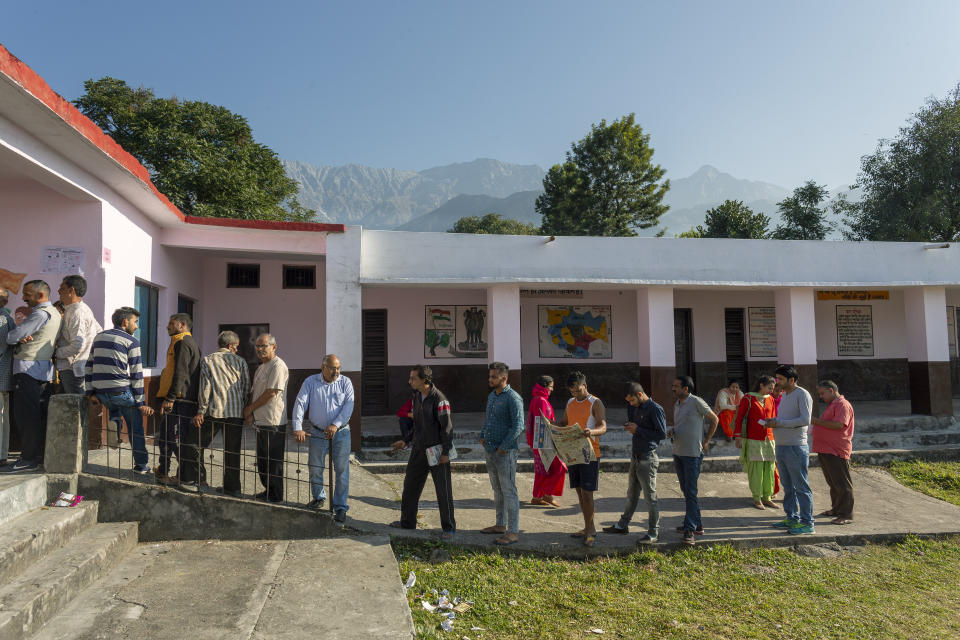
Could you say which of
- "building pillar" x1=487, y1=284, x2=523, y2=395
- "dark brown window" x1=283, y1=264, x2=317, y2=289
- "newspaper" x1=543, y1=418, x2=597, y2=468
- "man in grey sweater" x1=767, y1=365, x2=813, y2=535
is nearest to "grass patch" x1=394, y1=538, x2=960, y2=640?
"man in grey sweater" x1=767, y1=365, x2=813, y2=535

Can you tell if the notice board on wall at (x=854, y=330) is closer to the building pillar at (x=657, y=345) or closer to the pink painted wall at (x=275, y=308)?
the building pillar at (x=657, y=345)

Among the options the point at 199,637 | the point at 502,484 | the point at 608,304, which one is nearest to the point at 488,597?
the point at 502,484

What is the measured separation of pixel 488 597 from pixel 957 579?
14.3 feet

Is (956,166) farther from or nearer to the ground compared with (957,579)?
farther from the ground

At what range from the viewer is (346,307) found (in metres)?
8.50

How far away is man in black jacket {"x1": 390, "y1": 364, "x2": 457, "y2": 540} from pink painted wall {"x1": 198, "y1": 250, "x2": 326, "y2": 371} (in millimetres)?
5772

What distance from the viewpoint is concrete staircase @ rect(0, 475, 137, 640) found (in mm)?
3396

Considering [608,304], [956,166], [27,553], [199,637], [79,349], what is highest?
[956,166]

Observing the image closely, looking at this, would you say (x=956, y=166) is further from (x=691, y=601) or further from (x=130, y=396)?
(x=130, y=396)

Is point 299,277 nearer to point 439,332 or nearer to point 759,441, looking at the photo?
point 439,332

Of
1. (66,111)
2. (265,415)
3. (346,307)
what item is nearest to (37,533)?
(265,415)

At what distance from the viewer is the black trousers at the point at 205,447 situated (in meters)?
5.16

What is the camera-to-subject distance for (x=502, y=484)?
5449 mm

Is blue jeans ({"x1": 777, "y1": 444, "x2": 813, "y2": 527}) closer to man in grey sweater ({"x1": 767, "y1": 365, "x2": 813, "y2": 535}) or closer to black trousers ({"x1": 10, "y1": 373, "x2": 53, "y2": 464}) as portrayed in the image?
man in grey sweater ({"x1": 767, "y1": 365, "x2": 813, "y2": 535})
